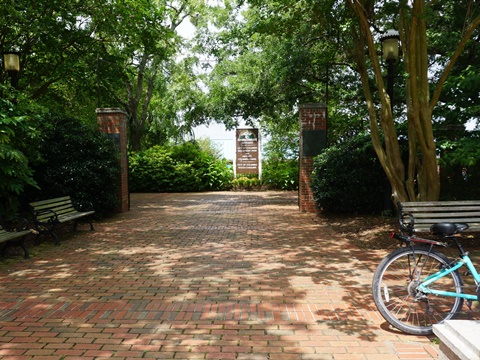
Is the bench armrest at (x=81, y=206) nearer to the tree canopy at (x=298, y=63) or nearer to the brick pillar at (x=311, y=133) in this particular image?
the tree canopy at (x=298, y=63)

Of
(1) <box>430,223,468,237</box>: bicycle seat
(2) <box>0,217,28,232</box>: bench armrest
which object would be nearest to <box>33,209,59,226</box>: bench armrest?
(2) <box>0,217,28,232</box>: bench armrest

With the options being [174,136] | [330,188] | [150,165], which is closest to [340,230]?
[330,188]

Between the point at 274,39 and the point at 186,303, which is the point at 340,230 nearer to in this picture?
the point at 186,303

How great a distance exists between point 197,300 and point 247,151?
13268mm

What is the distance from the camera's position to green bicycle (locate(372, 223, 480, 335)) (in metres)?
3.37

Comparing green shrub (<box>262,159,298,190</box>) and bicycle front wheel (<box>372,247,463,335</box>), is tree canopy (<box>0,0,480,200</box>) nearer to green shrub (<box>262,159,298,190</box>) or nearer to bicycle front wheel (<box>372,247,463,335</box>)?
green shrub (<box>262,159,298,190</box>)

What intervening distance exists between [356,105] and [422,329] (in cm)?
1106

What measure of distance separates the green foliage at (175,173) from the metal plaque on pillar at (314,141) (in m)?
8.36

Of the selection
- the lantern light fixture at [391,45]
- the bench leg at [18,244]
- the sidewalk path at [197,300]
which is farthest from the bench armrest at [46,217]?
the lantern light fixture at [391,45]

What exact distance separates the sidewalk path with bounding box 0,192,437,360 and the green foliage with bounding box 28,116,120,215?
1.95 meters

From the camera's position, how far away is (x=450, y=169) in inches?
329

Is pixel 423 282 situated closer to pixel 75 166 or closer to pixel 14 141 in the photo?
pixel 14 141

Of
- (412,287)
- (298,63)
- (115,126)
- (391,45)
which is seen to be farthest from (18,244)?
(298,63)

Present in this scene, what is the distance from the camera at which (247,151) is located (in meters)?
17.2
